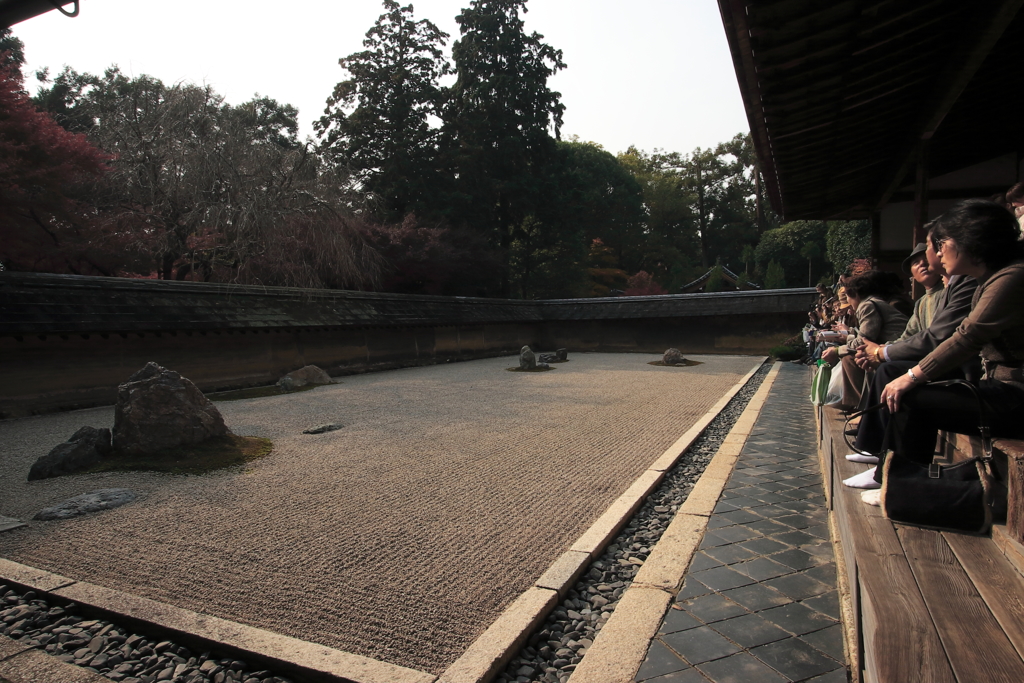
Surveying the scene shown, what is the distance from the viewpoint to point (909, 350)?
8.38ft

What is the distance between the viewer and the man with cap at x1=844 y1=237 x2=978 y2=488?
7.73ft

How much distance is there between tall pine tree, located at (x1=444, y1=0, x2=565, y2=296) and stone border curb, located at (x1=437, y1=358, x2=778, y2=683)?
21095 mm

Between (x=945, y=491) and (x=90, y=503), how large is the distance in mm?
4871

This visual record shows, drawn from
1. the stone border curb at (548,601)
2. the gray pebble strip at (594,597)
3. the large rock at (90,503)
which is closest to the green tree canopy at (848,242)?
the gray pebble strip at (594,597)

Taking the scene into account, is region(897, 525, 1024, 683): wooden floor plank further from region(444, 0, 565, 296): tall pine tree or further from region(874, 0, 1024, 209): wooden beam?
region(444, 0, 565, 296): tall pine tree

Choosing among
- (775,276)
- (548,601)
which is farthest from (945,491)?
(775,276)

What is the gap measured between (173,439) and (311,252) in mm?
9623

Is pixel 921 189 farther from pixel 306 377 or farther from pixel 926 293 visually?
pixel 306 377

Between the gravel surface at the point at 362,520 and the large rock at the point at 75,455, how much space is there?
0.57 ft

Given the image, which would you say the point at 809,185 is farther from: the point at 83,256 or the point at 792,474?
the point at 83,256

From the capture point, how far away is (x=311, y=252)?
1394 centimetres

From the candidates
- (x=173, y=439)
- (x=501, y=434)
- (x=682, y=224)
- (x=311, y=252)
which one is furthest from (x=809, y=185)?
(x=682, y=224)

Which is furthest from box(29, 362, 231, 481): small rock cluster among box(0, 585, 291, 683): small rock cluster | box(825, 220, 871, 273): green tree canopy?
box(825, 220, 871, 273): green tree canopy

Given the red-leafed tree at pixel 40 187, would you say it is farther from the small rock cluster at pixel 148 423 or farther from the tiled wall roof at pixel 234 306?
the small rock cluster at pixel 148 423
